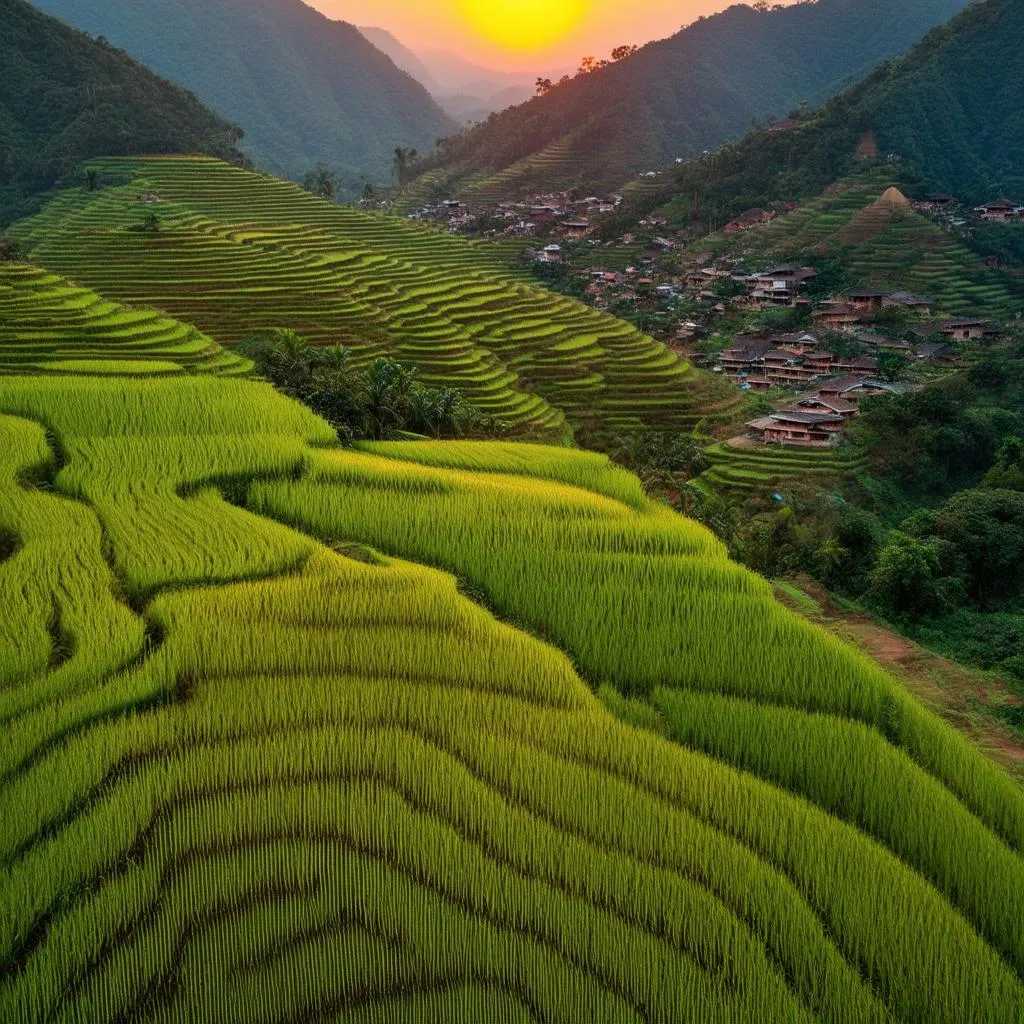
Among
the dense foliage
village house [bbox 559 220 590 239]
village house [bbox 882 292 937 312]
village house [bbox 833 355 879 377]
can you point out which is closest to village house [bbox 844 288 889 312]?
village house [bbox 882 292 937 312]

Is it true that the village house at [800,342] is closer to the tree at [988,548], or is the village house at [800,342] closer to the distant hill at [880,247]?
the distant hill at [880,247]

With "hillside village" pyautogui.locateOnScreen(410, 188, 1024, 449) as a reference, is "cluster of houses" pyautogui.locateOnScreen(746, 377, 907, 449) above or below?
below

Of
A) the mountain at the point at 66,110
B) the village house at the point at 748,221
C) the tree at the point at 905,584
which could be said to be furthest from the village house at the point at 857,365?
the mountain at the point at 66,110

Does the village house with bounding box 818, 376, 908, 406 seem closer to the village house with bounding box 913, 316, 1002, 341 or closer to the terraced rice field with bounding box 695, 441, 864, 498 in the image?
the terraced rice field with bounding box 695, 441, 864, 498

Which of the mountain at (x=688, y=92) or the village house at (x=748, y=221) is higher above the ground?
the mountain at (x=688, y=92)

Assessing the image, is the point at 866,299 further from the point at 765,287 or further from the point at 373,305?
the point at 373,305
